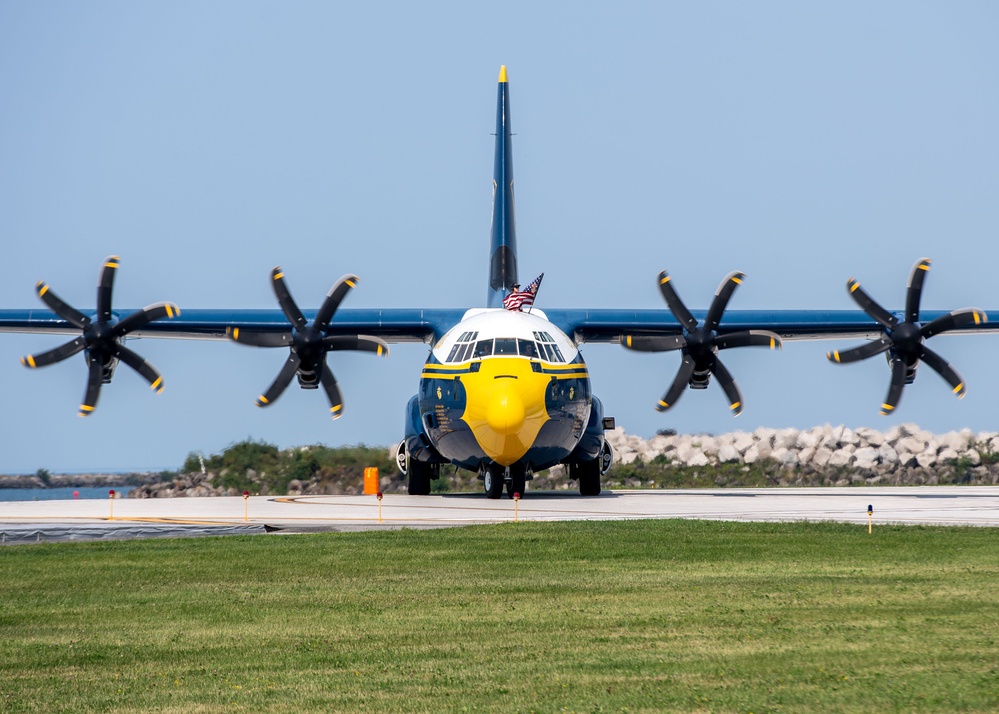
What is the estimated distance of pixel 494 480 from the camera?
30.6 metres

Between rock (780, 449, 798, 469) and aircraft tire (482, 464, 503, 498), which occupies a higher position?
rock (780, 449, 798, 469)

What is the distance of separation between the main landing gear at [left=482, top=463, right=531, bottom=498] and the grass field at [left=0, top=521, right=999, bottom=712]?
10.7 meters

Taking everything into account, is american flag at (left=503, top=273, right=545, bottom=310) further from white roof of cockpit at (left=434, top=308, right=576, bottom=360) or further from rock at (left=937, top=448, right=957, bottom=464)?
rock at (left=937, top=448, right=957, bottom=464)

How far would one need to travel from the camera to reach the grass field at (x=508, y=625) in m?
8.88

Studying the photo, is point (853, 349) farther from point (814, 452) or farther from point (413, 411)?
point (814, 452)

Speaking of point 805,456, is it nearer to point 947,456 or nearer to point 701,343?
point 947,456

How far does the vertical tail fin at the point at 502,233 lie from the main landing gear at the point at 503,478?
6714mm

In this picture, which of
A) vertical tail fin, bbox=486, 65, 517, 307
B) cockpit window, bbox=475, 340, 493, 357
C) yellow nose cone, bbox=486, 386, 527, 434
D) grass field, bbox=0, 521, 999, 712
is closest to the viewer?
grass field, bbox=0, 521, 999, 712

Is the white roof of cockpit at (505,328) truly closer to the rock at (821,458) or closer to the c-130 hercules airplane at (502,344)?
the c-130 hercules airplane at (502,344)

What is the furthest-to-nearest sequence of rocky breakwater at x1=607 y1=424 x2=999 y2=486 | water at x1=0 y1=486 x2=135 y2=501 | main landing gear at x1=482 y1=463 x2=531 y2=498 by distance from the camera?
rocky breakwater at x1=607 y1=424 x2=999 y2=486 < water at x1=0 y1=486 x2=135 y2=501 < main landing gear at x1=482 y1=463 x2=531 y2=498

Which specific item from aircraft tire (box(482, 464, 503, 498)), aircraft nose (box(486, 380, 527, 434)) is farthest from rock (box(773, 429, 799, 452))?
aircraft nose (box(486, 380, 527, 434))

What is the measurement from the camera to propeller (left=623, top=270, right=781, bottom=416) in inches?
1215

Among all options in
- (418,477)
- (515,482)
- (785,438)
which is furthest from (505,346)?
(785,438)

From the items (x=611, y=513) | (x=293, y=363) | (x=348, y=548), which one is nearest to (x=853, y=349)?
(x=611, y=513)
